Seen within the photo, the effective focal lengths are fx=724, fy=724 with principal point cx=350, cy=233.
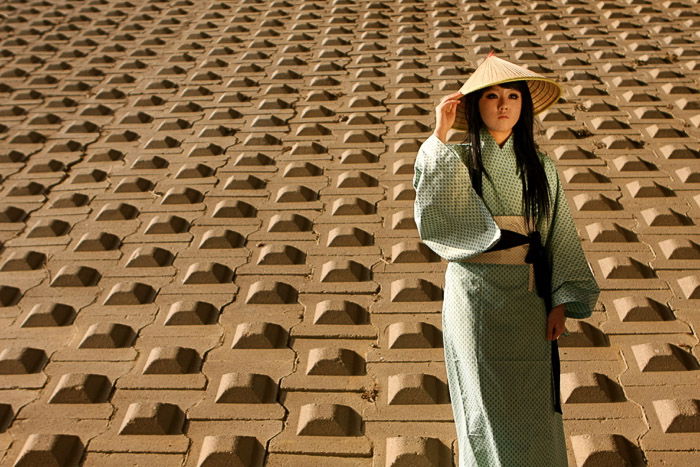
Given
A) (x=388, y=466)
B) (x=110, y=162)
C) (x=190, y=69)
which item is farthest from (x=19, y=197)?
(x=388, y=466)

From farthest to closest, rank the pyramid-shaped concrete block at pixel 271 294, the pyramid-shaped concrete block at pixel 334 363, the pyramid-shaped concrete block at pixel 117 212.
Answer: the pyramid-shaped concrete block at pixel 117 212, the pyramid-shaped concrete block at pixel 271 294, the pyramid-shaped concrete block at pixel 334 363

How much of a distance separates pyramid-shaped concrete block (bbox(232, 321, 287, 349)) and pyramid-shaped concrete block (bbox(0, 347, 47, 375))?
89 cm

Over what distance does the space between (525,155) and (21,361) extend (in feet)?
A: 7.92

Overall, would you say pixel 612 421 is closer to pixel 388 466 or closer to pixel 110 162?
pixel 388 466

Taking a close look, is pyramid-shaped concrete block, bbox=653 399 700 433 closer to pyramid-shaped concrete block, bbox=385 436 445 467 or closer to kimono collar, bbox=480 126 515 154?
pyramid-shaped concrete block, bbox=385 436 445 467

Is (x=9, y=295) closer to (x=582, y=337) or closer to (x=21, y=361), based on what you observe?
(x=21, y=361)

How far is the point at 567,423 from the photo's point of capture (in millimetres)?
2803

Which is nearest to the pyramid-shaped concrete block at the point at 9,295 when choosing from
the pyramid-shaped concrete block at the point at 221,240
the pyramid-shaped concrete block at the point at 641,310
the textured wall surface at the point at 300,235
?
the textured wall surface at the point at 300,235

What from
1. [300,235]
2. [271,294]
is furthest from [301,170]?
[271,294]

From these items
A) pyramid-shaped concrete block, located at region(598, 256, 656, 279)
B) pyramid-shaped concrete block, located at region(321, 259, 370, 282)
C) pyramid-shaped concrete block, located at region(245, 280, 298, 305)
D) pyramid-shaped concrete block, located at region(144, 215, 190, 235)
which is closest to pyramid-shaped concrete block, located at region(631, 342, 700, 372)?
pyramid-shaped concrete block, located at region(598, 256, 656, 279)

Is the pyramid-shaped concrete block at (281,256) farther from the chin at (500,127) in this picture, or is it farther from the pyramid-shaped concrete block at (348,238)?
the chin at (500,127)

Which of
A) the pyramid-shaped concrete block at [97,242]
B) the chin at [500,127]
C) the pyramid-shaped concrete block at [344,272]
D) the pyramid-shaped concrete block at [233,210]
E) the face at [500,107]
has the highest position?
the face at [500,107]

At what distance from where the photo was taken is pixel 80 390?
3.04m

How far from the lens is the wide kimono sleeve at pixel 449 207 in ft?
6.70
